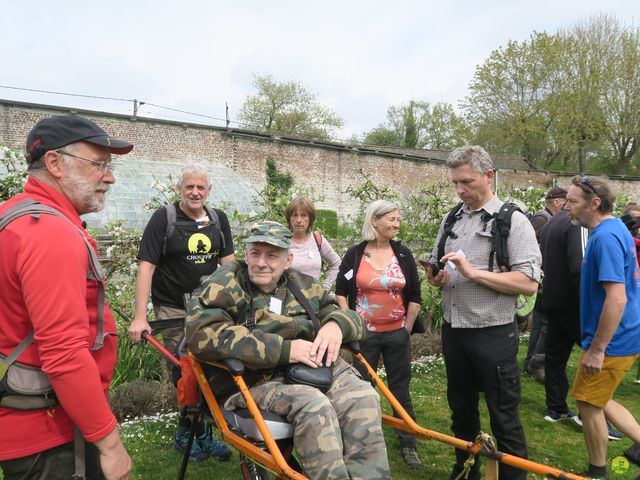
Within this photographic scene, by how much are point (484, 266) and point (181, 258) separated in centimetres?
228

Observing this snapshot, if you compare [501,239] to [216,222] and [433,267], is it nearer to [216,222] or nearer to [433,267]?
[433,267]

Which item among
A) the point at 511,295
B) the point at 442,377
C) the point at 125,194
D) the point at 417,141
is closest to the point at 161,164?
the point at 125,194

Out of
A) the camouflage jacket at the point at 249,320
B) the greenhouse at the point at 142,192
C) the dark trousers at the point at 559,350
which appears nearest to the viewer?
the camouflage jacket at the point at 249,320

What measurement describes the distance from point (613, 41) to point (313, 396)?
154 ft

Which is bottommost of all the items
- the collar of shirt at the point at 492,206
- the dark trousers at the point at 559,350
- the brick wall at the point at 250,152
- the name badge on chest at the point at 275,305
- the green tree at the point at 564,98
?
the dark trousers at the point at 559,350

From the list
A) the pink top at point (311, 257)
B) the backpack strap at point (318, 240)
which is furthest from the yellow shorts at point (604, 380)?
the backpack strap at point (318, 240)

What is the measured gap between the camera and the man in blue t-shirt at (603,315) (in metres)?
3.22

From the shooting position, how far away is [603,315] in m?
3.22

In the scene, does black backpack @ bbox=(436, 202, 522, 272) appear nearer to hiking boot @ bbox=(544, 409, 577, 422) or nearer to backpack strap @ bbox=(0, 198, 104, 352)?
backpack strap @ bbox=(0, 198, 104, 352)

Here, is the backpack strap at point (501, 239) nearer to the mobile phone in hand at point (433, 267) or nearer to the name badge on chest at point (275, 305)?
the mobile phone in hand at point (433, 267)

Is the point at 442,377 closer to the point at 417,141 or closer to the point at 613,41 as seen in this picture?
the point at 613,41

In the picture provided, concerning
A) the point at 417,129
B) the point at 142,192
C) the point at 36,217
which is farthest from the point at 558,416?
the point at 417,129

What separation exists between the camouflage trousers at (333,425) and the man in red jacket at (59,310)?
0.82m

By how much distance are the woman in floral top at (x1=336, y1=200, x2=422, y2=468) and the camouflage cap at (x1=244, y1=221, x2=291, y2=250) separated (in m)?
1.47
